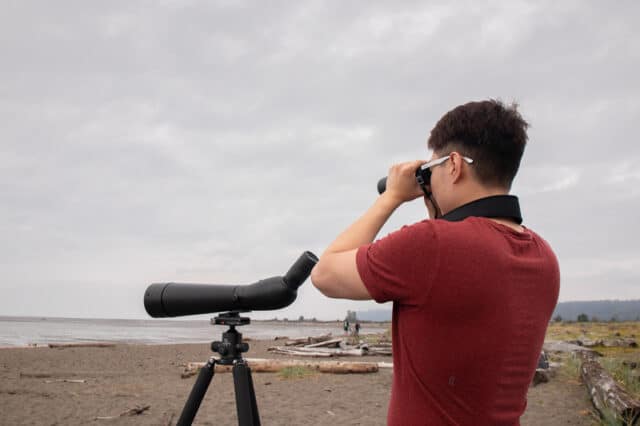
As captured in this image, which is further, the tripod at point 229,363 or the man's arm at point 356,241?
the tripod at point 229,363

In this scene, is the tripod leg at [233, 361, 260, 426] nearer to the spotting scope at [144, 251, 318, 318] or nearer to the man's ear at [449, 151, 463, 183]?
the spotting scope at [144, 251, 318, 318]

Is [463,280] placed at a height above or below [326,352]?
above

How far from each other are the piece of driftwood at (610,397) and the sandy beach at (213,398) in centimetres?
35

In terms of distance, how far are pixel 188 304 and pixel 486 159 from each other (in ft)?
4.10

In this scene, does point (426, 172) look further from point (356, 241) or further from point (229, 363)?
point (229, 363)

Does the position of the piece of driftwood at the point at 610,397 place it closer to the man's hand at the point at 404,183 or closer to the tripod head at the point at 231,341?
the tripod head at the point at 231,341

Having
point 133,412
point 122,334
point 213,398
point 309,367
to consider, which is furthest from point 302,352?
point 122,334

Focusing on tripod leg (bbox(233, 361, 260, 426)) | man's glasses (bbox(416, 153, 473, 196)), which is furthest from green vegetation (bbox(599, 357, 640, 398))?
man's glasses (bbox(416, 153, 473, 196))

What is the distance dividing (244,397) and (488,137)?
1.33 metres

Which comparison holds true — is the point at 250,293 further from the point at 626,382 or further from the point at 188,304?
the point at 626,382

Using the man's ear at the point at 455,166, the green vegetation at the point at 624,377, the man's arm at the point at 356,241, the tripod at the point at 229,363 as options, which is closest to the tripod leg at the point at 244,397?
the tripod at the point at 229,363

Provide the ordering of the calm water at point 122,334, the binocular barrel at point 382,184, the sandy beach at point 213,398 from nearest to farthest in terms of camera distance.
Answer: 1. the binocular barrel at point 382,184
2. the sandy beach at point 213,398
3. the calm water at point 122,334

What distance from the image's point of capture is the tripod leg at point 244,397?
193 cm

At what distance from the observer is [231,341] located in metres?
2.12
